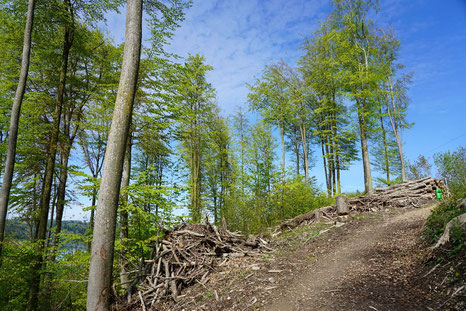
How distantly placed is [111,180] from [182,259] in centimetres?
339

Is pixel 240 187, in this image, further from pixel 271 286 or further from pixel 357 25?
pixel 357 25

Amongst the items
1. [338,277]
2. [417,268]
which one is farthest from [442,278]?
[338,277]

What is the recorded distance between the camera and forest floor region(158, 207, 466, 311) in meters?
3.32

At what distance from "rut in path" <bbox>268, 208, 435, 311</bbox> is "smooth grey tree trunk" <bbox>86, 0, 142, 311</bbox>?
9.79 ft

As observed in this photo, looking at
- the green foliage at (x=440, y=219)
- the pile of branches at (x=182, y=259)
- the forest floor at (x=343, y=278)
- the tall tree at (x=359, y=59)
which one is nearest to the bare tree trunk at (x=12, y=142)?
the pile of branches at (x=182, y=259)

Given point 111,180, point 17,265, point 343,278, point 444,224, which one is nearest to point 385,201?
point 444,224

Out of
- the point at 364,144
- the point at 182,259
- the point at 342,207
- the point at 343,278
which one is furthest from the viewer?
the point at 364,144

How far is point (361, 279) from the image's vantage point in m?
4.17

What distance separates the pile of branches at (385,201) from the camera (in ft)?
33.9

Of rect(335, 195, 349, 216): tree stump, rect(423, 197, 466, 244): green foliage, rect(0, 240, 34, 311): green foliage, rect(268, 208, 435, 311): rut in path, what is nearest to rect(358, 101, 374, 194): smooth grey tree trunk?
rect(335, 195, 349, 216): tree stump

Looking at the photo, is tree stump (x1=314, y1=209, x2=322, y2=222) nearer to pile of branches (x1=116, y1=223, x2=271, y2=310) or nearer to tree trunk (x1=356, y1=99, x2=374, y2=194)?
pile of branches (x1=116, y1=223, x2=271, y2=310)

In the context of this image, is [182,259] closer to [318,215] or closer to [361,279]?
[361,279]

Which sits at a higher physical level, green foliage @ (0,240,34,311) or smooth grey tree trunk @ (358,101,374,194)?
smooth grey tree trunk @ (358,101,374,194)

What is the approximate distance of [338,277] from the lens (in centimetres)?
452
